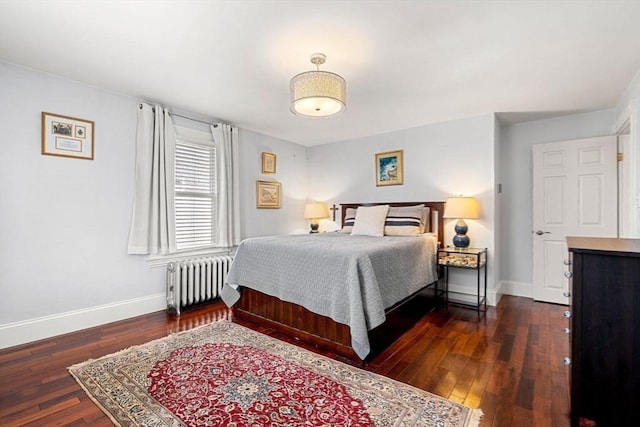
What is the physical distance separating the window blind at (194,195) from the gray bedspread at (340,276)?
959 mm

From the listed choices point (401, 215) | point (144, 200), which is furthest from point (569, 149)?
point (144, 200)

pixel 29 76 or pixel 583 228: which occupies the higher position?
pixel 29 76

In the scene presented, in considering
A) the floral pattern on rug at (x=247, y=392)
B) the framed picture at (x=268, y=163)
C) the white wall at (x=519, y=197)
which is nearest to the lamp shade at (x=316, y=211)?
the framed picture at (x=268, y=163)

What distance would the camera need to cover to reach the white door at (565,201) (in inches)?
138

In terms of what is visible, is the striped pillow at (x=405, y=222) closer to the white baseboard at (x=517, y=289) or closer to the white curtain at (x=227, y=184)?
the white baseboard at (x=517, y=289)

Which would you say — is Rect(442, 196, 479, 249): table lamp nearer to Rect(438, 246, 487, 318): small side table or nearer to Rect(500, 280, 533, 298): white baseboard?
Rect(438, 246, 487, 318): small side table

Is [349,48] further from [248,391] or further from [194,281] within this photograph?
[194,281]

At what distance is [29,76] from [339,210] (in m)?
4.08

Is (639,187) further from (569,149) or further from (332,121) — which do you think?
(332,121)

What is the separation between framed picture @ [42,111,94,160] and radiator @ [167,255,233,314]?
1.48 metres

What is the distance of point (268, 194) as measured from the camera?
4.82m

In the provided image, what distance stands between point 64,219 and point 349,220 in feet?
11.0

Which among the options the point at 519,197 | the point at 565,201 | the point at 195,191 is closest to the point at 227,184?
the point at 195,191

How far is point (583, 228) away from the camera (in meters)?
3.65
